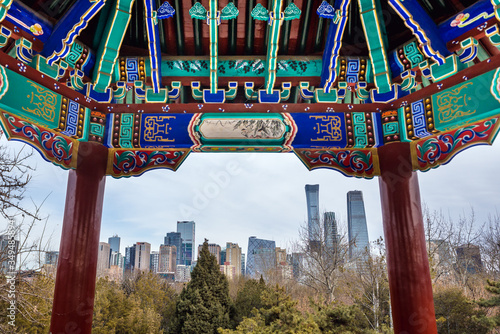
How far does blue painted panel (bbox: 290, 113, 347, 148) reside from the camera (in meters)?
4.47

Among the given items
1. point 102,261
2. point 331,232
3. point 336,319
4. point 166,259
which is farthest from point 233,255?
point 336,319

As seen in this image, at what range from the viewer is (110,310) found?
1432cm

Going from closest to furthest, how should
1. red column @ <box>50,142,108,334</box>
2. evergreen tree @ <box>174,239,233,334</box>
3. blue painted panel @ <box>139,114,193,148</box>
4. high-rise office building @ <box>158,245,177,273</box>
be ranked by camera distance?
red column @ <box>50,142,108,334</box> < blue painted panel @ <box>139,114,193,148</box> < evergreen tree @ <box>174,239,233,334</box> < high-rise office building @ <box>158,245,177,273</box>

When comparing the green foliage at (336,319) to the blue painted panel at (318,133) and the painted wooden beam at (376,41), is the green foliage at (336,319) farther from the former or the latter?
the painted wooden beam at (376,41)

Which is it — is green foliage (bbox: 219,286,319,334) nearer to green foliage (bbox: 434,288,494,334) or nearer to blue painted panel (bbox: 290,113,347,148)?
blue painted panel (bbox: 290,113,347,148)

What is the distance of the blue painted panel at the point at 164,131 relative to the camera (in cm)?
447

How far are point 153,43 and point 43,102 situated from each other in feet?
4.21

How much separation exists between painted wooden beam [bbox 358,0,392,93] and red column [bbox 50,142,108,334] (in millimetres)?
3310

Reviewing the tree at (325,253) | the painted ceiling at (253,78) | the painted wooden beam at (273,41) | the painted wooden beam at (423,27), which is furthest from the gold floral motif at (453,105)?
the tree at (325,253)

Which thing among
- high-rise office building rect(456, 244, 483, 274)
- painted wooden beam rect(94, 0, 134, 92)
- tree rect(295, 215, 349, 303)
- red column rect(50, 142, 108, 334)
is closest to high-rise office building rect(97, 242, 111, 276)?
tree rect(295, 215, 349, 303)

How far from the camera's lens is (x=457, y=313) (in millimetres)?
11039

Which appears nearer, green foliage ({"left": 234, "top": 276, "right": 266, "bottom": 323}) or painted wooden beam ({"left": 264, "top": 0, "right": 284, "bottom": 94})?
painted wooden beam ({"left": 264, "top": 0, "right": 284, "bottom": 94})

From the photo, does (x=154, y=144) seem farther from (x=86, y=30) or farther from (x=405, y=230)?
(x=405, y=230)

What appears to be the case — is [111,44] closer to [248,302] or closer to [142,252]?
[248,302]
